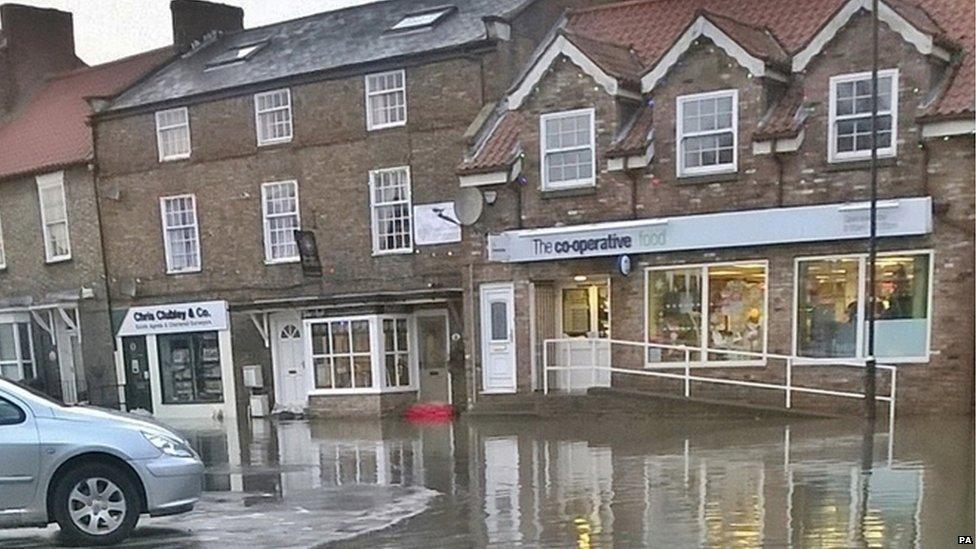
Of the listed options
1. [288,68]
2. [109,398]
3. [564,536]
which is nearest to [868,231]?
[564,536]

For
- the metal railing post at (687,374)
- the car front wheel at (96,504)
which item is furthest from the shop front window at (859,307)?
the car front wheel at (96,504)

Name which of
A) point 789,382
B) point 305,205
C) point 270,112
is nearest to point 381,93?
point 270,112

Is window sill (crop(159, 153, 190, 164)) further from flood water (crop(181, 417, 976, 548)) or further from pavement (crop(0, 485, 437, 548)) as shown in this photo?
pavement (crop(0, 485, 437, 548))

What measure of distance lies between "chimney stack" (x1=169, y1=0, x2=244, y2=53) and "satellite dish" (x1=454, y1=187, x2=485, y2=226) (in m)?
11.8

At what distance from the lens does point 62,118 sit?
24906 millimetres

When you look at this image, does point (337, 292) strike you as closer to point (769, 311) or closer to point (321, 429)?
point (321, 429)

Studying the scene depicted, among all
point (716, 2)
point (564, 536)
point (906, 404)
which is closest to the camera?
point (564, 536)

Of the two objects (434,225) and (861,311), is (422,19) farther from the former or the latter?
(861,311)

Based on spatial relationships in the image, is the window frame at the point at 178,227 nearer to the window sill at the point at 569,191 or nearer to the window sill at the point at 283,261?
the window sill at the point at 283,261

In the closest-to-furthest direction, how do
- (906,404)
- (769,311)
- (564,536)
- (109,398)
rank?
(564,536)
(906,404)
(769,311)
(109,398)

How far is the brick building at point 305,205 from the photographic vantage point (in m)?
18.5

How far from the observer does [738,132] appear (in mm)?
14594

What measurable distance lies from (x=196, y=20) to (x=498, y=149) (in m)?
12.3

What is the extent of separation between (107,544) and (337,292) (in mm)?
12338
